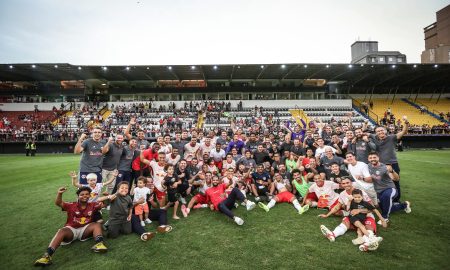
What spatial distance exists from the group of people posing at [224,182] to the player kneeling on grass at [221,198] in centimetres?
3

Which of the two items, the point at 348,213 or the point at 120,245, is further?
the point at 348,213

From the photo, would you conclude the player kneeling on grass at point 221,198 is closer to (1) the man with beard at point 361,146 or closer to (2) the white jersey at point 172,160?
(2) the white jersey at point 172,160

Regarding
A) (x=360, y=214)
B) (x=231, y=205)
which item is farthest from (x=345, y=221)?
(x=231, y=205)

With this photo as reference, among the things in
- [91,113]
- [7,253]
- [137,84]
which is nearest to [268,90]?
[137,84]

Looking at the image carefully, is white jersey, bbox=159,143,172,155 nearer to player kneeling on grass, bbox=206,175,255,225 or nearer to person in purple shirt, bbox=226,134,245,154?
player kneeling on grass, bbox=206,175,255,225

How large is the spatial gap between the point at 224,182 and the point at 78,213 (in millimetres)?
3911

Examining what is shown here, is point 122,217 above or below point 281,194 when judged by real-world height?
above

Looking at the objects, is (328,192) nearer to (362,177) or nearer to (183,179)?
(362,177)

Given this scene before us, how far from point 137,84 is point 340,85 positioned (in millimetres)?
33270

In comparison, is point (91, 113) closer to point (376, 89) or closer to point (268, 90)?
point (268, 90)

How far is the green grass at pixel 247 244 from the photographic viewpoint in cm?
386

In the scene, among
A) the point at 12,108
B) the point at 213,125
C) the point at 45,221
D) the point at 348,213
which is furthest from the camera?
the point at 12,108

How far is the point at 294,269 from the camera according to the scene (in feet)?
12.0

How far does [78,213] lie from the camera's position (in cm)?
471
